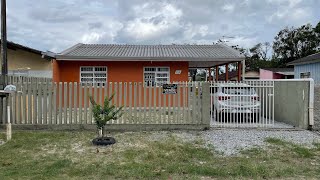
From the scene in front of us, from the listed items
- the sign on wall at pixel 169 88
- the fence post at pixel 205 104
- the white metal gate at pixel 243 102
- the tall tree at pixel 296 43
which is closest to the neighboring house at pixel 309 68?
the white metal gate at pixel 243 102

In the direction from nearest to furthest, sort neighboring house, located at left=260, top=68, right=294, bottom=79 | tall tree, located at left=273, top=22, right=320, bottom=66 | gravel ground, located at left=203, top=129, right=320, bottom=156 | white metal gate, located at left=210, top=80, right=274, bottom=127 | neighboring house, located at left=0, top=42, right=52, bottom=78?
gravel ground, located at left=203, top=129, right=320, bottom=156
white metal gate, located at left=210, top=80, right=274, bottom=127
neighboring house, located at left=0, top=42, right=52, bottom=78
neighboring house, located at left=260, top=68, right=294, bottom=79
tall tree, located at left=273, top=22, right=320, bottom=66

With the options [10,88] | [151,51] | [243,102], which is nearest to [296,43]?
[151,51]

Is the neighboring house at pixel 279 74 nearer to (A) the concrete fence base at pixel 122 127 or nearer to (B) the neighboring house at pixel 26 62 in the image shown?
(B) the neighboring house at pixel 26 62

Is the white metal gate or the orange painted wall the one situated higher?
the orange painted wall

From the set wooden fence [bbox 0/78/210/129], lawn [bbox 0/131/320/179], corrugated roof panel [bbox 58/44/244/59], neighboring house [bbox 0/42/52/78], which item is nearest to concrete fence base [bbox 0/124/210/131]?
wooden fence [bbox 0/78/210/129]

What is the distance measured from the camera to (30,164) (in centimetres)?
693

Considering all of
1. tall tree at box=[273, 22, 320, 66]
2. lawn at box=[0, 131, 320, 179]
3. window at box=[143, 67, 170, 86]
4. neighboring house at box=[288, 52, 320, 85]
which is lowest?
lawn at box=[0, 131, 320, 179]

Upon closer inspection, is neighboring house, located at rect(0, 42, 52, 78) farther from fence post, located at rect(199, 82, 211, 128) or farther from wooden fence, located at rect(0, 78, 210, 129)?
fence post, located at rect(199, 82, 211, 128)

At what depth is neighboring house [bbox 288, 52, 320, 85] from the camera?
2383cm

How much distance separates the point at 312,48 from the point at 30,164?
5051 cm

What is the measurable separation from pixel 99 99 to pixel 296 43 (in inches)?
1873

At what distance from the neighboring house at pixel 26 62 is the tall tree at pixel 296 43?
42.1m

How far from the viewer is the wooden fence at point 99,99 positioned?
33.1 feet

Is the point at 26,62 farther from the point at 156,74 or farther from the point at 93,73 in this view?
the point at 156,74
